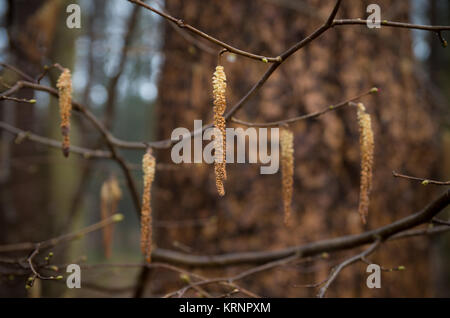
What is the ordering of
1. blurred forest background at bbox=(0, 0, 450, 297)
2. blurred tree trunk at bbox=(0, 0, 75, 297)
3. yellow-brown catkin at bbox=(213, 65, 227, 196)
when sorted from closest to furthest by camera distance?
yellow-brown catkin at bbox=(213, 65, 227, 196) → blurred forest background at bbox=(0, 0, 450, 297) → blurred tree trunk at bbox=(0, 0, 75, 297)

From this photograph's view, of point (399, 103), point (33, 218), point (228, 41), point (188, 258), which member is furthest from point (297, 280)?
point (33, 218)

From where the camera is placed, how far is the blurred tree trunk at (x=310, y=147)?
4.84 ft

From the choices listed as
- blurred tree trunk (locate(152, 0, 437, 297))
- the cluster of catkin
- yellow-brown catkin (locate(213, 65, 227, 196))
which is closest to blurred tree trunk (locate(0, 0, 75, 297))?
blurred tree trunk (locate(152, 0, 437, 297))

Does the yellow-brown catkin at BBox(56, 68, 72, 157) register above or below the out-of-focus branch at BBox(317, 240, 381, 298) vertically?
above

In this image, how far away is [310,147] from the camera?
1490 millimetres

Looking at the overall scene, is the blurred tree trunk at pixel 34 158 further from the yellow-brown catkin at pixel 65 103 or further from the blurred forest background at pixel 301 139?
the yellow-brown catkin at pixel 65 103

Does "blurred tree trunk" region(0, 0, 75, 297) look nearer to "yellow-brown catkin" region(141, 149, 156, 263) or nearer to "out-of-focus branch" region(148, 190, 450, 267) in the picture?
"out-of-focus branch" region(148, 190, 450, 267)

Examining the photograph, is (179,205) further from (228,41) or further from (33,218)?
(33,218)

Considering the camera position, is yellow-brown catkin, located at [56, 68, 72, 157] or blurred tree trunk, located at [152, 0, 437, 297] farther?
blurred tree trunk, located at [152, 0, 437, 297]

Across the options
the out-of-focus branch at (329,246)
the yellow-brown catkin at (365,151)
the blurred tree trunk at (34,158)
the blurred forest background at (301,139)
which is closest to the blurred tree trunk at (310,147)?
the blurred forest background at (301,139)

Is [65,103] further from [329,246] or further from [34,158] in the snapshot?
[34,158]

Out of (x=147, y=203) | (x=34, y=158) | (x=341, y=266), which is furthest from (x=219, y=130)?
(x=34, y=158)

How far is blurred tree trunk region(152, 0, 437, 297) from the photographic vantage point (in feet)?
4.84

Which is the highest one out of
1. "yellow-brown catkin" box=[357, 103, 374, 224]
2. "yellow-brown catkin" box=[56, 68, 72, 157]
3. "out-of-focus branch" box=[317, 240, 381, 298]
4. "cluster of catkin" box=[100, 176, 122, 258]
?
"yellow-brown catkin" box=[56, 68, 72, 157]
